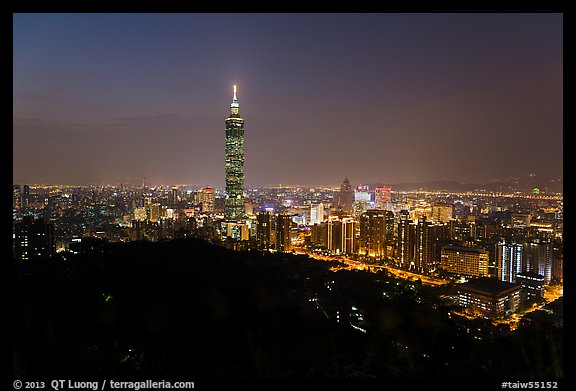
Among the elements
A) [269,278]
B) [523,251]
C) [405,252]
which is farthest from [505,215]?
[269,278]

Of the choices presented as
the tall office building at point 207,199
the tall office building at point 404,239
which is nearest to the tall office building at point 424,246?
the tall office building at point 404,239

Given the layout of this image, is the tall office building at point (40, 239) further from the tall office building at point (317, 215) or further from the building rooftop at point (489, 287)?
the tall office building at point (317, 215)

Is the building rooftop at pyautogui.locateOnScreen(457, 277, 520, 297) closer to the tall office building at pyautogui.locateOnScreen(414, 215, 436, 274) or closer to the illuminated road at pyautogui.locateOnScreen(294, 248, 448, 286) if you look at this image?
the illuminated road at pyautogui.locateOnScreen(294, 248, 448, 286)

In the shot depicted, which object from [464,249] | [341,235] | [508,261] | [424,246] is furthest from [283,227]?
[508,261]

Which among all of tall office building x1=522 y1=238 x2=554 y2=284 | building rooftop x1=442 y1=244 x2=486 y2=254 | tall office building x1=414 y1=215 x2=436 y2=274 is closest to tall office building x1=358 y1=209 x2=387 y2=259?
tall office building x1=414 y1=215 x2=436 y2=274
